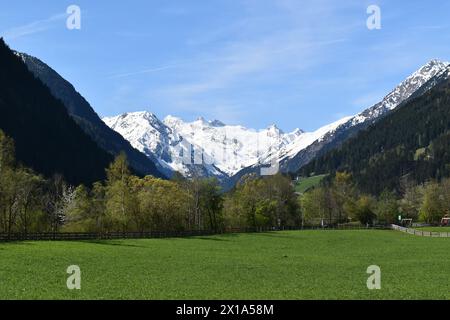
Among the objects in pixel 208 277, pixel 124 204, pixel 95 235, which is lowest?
pixel 208 277

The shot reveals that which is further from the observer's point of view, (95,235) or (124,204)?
(124,204)

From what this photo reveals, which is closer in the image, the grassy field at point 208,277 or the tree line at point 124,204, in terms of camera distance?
the grassy field at point 208,277

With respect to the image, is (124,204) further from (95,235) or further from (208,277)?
(208,277)

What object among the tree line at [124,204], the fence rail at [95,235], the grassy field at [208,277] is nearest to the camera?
the grassy field at [208,277]

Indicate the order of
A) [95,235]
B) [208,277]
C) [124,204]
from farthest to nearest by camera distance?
[124,204] < [95,235] < [208,277]

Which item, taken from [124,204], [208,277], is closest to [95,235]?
[124,204]

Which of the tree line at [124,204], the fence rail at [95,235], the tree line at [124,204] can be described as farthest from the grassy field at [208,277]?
the tree line at [124,204]

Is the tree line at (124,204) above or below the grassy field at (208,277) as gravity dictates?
above

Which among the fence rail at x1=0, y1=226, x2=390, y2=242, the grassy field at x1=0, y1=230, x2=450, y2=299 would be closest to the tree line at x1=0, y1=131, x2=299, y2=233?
the fence rail at x1=0, y1=226, x2=390, y2=242

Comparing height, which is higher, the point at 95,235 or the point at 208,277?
the point at 95,235

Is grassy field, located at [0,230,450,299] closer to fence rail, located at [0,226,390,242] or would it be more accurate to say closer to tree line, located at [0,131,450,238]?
fence rail, located at [0,226,390,242]

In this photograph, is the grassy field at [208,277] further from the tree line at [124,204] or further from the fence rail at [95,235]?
the tree line at [124,204]
